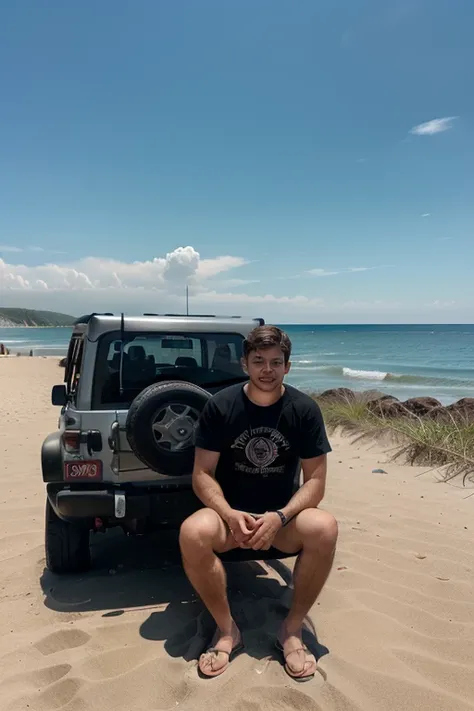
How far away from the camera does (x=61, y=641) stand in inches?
111

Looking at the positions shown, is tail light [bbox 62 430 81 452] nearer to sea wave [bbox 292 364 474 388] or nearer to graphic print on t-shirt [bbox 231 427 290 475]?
graphic print on t-shirt [bbox 231 427 290 475]

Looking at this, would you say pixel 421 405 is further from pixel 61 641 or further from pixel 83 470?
pixel 61 641

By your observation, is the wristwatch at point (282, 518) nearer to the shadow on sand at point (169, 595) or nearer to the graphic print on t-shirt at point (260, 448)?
the graphic print on t-shirt at point (260, 448)

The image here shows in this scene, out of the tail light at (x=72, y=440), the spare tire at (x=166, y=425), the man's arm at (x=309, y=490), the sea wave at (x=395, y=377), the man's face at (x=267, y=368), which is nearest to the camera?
the man's arm at (x=309, y=490)

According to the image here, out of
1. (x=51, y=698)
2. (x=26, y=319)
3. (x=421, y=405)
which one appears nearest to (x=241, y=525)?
(x=51, y=698)

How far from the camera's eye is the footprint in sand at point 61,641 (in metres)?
2.77

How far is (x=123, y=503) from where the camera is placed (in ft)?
10.3

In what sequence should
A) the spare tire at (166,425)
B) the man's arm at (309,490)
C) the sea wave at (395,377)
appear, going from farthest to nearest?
1. the sea wave at (395,377)
2. the spare tire at (166,425)
3. the man's arm at (309,490)

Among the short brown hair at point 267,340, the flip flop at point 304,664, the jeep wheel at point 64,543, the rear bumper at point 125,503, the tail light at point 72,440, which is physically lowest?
the flip flop at point 304,664

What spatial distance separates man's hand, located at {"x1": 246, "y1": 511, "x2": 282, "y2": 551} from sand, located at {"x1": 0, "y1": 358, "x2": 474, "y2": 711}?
23.9 inches

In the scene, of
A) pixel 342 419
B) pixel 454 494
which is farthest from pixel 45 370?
pixel 454 494

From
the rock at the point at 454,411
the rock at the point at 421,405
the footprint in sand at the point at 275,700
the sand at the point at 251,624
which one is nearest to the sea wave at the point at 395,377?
the rock at the point at 421,405

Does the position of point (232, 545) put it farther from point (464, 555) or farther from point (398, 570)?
point (464, 555)

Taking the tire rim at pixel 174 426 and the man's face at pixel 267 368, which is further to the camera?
the tire rim at pixel 174 426
